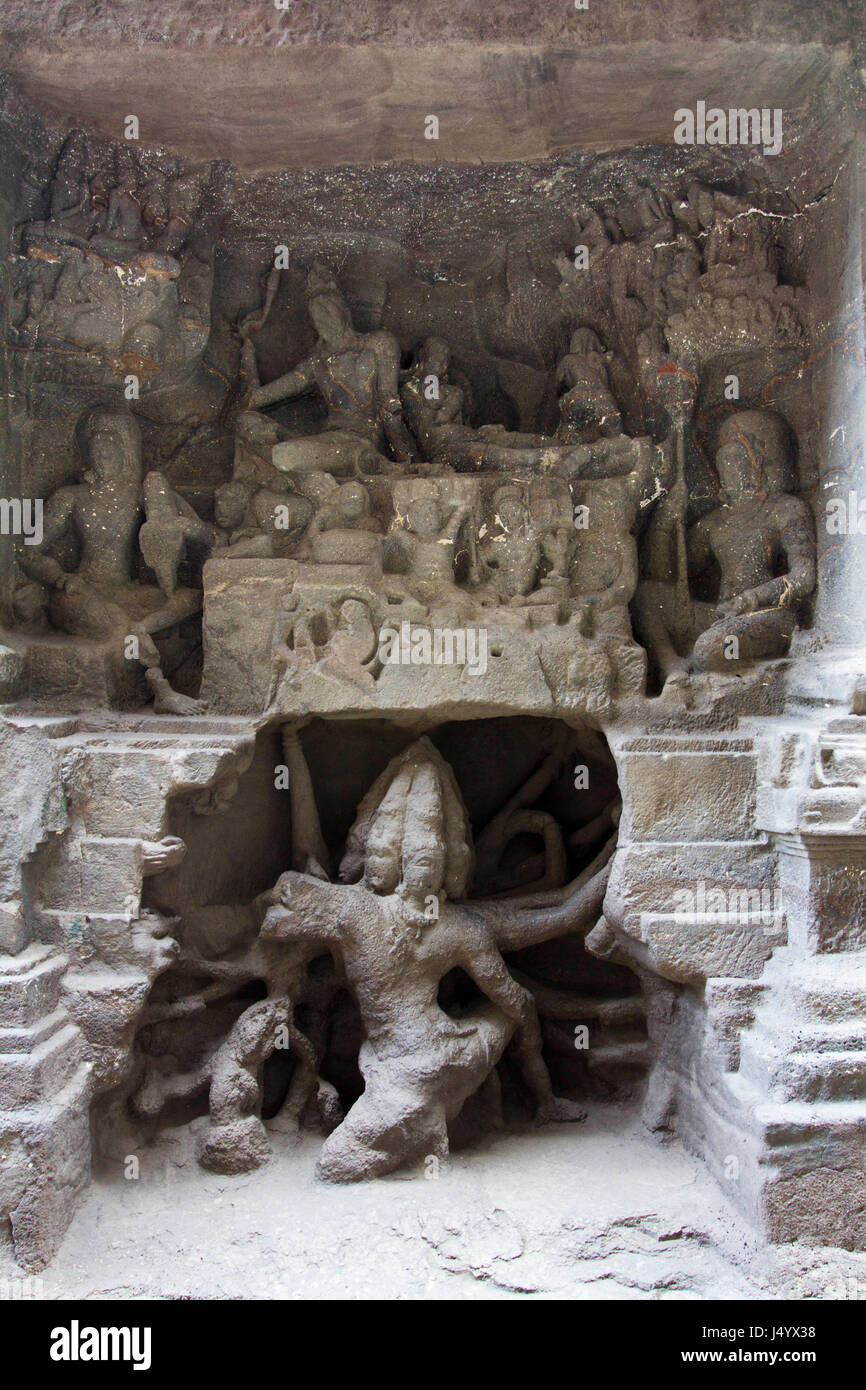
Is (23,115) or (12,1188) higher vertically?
(23,115)

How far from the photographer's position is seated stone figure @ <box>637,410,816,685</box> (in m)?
4.47

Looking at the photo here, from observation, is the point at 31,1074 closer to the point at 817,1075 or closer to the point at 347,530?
the point at 347,530

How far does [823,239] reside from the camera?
4469 millimetres

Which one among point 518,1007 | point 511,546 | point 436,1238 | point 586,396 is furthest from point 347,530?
point 436,1238

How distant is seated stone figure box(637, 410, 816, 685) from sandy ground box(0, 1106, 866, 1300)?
6.91ft

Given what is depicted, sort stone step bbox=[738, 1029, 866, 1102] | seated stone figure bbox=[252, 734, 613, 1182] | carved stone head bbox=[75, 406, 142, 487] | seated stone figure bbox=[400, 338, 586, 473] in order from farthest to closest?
seated stone figure bbox=[400, 338, 586, 473]
carved stone head bbox=[75, 406, 142, 487]
seated stone figure bbox=[252, 734, 613, 1182]
stone step bbox=[738, 1029, 866, 1102]

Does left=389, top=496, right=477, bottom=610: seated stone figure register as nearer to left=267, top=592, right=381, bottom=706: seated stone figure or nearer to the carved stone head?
left=267, top=592, right=381, bottom=706: seated stone figure

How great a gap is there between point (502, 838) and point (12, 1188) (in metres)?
2.71

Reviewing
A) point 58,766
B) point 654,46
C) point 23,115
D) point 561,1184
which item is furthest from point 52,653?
point 654,46

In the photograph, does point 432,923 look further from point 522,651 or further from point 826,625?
point 826,625

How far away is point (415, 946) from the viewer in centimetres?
439

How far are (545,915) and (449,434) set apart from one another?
91.5 inches

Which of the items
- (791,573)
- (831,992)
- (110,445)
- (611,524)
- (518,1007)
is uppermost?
(110,445)

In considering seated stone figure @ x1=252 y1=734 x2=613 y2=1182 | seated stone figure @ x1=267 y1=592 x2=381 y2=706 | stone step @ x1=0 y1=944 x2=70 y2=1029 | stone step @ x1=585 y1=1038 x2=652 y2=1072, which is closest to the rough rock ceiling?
seated stone figure @ x1=267 y1=592 x2=381 y2=706
